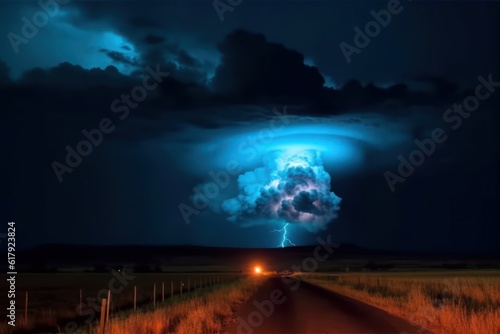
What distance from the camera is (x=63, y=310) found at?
101 feet

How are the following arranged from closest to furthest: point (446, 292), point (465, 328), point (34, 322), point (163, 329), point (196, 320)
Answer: point (465, 328)
point (163, 329)
point (196, 320)
point (34, 322)
point (446, 292)

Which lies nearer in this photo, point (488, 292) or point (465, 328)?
point (465, 328)

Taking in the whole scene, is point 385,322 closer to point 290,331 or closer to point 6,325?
point 290,331

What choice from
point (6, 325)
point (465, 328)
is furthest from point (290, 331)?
point (6, 325)

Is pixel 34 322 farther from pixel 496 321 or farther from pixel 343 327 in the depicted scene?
pixel 496 321

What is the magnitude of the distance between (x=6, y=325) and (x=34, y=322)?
2.07 m

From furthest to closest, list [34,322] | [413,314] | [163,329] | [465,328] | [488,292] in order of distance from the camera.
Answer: [488,292]
[34,322]
[413,314]
[163,329]
[465,328]

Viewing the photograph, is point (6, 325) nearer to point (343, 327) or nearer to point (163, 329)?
point (163, 329)

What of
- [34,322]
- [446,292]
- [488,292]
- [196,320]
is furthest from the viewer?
[446,292]

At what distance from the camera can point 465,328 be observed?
1627cm

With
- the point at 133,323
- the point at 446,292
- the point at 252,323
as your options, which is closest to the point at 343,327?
the point at 252,323

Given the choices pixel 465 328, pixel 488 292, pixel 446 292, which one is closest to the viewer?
pixel 465 328

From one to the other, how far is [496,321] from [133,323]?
32.7ft

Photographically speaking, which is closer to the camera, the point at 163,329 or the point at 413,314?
the point at 163,329
